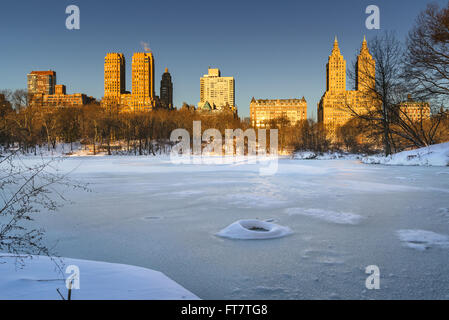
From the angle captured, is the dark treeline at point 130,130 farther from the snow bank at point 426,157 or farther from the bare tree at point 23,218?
the bare tree at point 23,218

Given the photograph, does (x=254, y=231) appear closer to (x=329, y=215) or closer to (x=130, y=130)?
(x=329, y=215)

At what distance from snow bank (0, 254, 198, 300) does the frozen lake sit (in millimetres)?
216

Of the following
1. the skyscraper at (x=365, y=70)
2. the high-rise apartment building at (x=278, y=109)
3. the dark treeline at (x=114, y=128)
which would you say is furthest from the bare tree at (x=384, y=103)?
the high-rise apartment building at (x=278, y=109)

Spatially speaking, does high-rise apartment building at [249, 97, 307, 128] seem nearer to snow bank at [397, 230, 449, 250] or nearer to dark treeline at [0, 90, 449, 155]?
dark treeline at [0, 90, 449, 155]

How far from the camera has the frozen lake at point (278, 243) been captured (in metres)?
2.35

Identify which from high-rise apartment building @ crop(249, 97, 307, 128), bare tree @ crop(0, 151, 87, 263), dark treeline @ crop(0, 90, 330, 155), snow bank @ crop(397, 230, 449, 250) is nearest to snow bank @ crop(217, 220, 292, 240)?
snow bank @ crop(397, 230, 449, 250)

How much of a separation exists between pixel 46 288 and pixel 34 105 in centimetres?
5849

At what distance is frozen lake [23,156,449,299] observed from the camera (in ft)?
7.70

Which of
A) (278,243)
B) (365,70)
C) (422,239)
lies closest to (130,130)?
(365,70)

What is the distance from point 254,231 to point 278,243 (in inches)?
17.2

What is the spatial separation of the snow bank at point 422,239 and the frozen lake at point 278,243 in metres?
0.01

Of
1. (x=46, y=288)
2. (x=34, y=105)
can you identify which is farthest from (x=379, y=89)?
(x=34, y=105)

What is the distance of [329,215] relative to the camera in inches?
194
